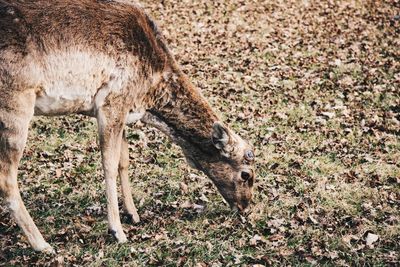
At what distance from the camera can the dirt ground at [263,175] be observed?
6047 mm

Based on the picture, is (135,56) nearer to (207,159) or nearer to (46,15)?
(46,15)

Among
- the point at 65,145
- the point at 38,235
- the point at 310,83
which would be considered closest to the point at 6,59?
the point at 38,235

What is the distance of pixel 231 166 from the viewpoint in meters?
6.70

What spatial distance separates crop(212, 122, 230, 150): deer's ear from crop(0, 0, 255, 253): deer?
0.04 ft

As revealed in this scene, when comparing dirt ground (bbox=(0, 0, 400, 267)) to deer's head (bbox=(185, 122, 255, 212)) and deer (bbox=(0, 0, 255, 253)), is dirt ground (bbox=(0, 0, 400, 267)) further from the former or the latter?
deer (bbox=(0, 0, 255, 253))

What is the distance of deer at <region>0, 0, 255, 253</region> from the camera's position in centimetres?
551

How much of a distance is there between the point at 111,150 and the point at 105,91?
0.67 meters

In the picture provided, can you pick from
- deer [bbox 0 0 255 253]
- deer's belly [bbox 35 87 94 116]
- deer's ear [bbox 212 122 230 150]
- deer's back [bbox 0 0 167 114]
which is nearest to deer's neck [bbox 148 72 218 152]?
deer [bbox 0 0 255 253]

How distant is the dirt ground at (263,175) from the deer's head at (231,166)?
29cm

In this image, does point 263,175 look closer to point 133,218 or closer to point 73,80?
point 133,218

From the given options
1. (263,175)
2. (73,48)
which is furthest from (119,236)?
(263,175)

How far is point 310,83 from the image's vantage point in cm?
1229

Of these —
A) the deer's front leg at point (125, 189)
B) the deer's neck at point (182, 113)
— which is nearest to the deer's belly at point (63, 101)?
the deer's neck at point (182, 113)

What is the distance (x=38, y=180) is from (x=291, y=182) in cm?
365
